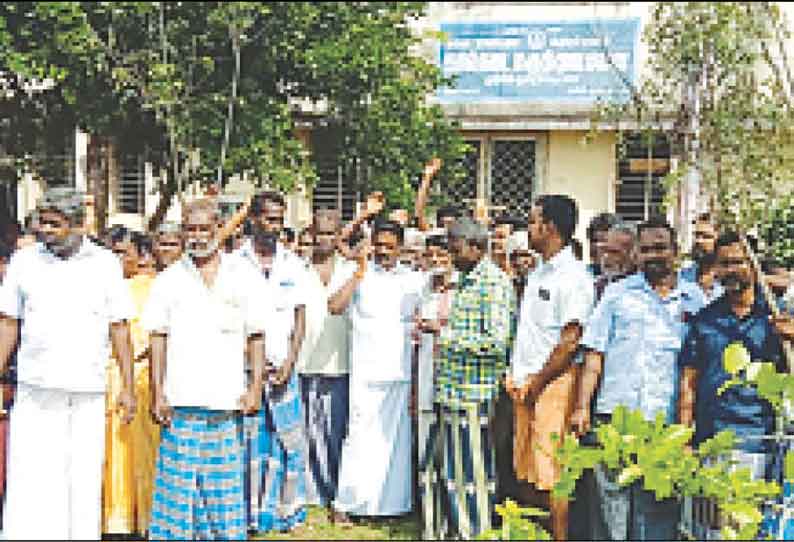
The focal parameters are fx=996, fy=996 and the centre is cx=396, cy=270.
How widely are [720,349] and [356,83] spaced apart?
617 cm

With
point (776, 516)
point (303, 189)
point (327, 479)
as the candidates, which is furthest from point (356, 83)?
point (776, 516)

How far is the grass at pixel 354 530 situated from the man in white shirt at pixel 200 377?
0.51m

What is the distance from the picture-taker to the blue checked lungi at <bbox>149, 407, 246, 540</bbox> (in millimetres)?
4496

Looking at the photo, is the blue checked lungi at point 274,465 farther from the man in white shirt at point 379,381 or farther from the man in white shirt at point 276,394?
the man in white shirt at point 379,381

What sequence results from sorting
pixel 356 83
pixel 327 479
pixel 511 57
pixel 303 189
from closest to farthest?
pixel 327 479 → pixel 356 83 → pixel 303 189 → pixel 511 57

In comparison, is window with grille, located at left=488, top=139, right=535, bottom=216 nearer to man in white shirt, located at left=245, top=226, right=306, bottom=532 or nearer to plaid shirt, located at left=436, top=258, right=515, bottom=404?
man in white shirt, located at left=245, top=226, right=306, bottom=532

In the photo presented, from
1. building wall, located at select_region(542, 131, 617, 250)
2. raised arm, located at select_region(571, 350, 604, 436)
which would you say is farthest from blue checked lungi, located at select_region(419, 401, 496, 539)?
building wall, located at select_region(542, 131, 617, 250)

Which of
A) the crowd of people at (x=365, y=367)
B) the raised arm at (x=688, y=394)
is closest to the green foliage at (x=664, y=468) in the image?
the crowd of people at (x=365, y=367)

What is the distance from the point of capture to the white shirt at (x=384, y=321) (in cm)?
524

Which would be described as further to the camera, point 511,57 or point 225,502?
point 511,57

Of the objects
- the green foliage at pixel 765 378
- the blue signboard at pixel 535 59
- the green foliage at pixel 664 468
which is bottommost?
the green foliage at pixel 664 468

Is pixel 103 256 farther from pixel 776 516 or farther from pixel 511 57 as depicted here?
pixel 511 57

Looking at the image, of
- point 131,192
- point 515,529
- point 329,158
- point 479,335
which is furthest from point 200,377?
point 131,192

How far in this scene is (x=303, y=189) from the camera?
1054cm
